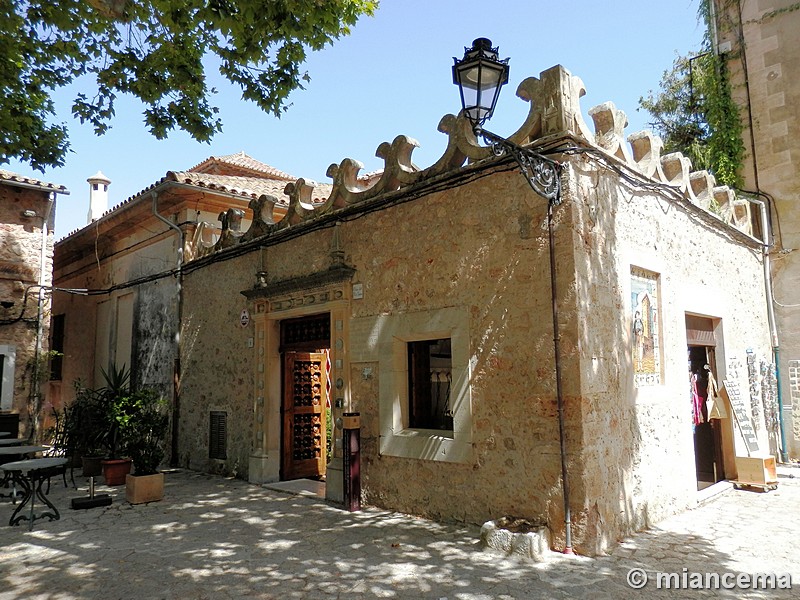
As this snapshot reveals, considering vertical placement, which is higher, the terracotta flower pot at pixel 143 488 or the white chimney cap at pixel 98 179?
the white chimney cap at pixel 98 179

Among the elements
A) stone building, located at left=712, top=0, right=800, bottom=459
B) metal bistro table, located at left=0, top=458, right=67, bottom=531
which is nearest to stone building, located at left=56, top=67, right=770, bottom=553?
stone building, located at left=712, top=0, right=800, bottom=459

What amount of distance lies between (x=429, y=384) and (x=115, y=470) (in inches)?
199

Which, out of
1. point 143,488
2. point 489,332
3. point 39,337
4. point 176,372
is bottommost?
point 143,488

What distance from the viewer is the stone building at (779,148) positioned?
929 cm

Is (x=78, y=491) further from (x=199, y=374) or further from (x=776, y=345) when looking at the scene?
(x=776, y=345)

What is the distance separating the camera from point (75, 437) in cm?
886

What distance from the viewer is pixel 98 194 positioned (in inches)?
746

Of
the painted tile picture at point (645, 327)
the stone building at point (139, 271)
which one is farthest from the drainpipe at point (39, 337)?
the painted tile picture at point (645, 327)

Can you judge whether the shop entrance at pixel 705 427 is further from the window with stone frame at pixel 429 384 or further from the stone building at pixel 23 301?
the stone building at pixel 23 301

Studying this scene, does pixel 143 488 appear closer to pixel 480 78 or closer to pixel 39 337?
pixel 480 78

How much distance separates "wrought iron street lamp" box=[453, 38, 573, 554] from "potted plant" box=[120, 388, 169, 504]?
16.2ft

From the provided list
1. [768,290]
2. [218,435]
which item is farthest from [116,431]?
[768,290]

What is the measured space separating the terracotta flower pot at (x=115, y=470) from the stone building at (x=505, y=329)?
1304 millimetres

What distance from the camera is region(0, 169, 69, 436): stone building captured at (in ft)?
36.3
